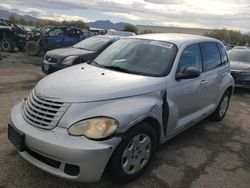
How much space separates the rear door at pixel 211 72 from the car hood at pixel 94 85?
1.39 meters

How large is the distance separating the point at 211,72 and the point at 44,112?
123 inches

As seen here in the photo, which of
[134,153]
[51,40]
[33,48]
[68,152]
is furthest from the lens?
[33,48]

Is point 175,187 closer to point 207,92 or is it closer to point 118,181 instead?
point 118,181

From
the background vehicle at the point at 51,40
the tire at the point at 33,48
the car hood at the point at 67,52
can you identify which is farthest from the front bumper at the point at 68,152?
the tire at the point at 33,48

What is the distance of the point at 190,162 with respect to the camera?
459 cm

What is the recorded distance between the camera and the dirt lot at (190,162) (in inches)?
149

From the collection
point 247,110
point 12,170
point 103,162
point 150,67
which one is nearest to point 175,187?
point 103,162

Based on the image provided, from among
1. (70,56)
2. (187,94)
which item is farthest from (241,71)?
(187,94)

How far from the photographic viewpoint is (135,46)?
16.4 feet

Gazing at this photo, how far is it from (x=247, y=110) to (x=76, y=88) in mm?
5575

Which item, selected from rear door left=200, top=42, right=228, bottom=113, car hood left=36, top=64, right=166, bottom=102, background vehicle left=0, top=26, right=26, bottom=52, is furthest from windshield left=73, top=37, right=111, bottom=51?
background vehicle left=0, top=26, right=26, bottom=52

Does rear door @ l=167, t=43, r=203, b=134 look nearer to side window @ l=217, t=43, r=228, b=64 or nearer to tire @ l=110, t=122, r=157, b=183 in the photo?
tire @ l=110, t=122, r=157, b=183

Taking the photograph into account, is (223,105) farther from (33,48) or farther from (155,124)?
(33,48)

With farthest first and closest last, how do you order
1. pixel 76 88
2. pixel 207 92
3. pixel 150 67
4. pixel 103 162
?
1. pixel 207 92
2. pixel 150 67
3. pixel 76 88
4. pixel 103 162
